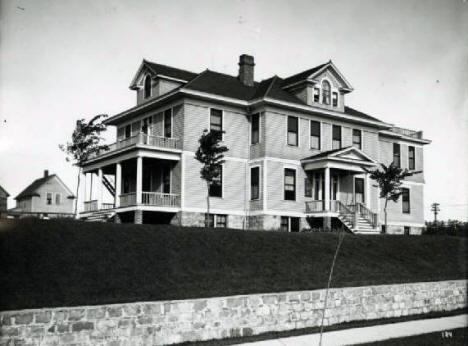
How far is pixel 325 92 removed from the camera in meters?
32.5

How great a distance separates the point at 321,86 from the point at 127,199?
12606mm

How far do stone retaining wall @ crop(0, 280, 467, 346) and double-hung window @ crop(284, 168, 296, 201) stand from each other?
11.8 metres

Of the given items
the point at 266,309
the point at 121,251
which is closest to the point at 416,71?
the point at 266,309

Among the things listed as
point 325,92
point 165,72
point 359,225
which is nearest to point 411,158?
point 325,92

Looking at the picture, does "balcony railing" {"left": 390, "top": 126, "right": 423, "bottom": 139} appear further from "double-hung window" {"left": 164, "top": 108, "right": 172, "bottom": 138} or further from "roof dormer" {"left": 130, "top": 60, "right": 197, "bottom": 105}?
"double-hung window" {"left": 164, "top": 108, "right": 172, "bottom": 138}

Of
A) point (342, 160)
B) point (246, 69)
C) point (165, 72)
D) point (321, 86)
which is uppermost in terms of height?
point (246, 69)

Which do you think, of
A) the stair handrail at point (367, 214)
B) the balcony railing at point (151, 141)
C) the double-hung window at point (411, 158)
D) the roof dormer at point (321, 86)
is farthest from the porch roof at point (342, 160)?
the double-hung window at point (411, 158)

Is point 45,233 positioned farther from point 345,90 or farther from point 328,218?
point 345,90

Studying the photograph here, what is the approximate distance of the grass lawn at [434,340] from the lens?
1357 centimetres

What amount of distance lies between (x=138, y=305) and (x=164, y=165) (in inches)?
688

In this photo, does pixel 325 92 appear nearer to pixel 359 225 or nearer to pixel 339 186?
pixel 339 186

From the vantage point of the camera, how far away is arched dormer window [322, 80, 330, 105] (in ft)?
106

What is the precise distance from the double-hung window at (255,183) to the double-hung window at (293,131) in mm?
2432

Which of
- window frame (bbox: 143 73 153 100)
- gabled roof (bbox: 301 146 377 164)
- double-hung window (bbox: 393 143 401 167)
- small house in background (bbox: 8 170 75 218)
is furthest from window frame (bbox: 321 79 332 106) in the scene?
small house in background (bbox: 8 170 75 218)
